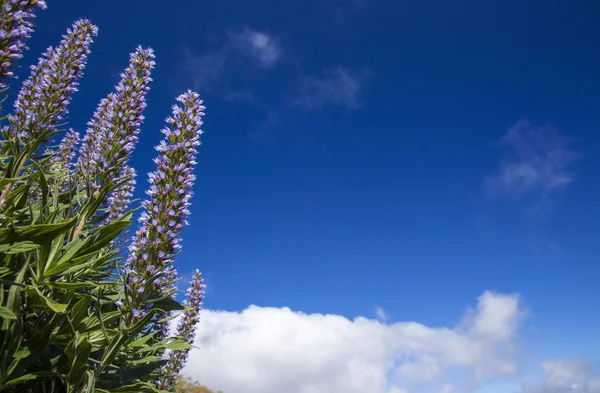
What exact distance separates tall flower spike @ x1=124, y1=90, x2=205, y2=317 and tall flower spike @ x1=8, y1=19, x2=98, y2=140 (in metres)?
1.58

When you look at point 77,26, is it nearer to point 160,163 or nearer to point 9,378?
point 160,163

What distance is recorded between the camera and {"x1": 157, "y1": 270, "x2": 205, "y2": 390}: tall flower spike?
9.45 metres

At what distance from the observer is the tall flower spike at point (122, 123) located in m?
5.29

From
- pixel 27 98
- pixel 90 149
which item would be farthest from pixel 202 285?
pixel 27 98

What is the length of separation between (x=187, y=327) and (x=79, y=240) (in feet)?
18.1

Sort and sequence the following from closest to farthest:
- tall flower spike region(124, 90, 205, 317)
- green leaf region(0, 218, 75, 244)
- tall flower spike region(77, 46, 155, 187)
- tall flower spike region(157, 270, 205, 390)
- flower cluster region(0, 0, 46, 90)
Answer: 1. flower cluster region(0, 0, 46, 90)
2. green leaf region(0, 218, 75, 244)
3. tall flower spike region(124, 90, 205, 317)
4. tall flower spike region(77, 46, 155, 187)
5. tall flower spike region(157, 270, 205, 390)

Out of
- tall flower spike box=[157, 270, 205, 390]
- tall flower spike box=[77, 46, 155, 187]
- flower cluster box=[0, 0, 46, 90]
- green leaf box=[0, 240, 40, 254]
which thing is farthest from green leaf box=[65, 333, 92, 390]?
tall flower spike box=[157, 270, 205, 390]

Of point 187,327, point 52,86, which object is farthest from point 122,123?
point 187,327

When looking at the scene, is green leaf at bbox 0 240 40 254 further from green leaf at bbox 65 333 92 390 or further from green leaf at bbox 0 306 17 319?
green leaf at bbox 65 333 92 390

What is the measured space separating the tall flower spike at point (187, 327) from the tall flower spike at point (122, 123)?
4.72m

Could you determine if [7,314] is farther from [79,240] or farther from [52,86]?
[52,86]

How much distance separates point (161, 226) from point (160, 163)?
2.60ft

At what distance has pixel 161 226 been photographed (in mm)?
4758

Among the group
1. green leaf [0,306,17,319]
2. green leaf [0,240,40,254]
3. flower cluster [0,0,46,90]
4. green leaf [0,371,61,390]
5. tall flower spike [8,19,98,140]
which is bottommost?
green leaf [0,371,61,390]
